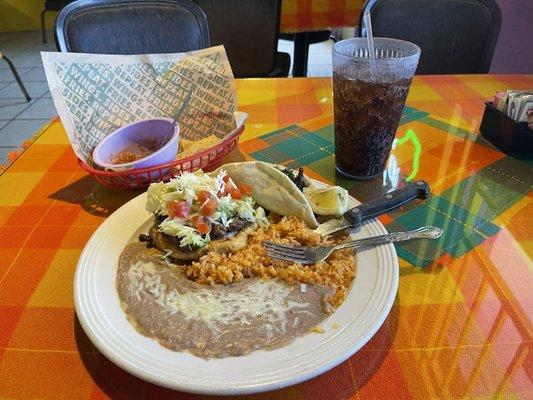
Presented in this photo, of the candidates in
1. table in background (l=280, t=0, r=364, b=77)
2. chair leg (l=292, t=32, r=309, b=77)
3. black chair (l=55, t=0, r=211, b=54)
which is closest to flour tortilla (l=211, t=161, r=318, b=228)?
black chair (l=55, t=0, r=211, b=54)

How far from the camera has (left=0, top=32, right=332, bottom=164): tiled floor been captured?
12.8 feet

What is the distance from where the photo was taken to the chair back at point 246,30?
8.79ft

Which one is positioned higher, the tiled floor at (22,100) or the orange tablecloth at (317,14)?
the orange tablecloth at (317,14)

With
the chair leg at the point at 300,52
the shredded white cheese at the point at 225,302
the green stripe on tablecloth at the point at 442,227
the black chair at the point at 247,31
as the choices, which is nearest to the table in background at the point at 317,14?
the chair leg at the point at 300,52

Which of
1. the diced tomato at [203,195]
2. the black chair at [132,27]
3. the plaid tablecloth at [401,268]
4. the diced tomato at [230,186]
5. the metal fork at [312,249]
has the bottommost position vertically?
the plaid tablecloth at [401,268]

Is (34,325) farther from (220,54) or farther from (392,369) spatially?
(220,54)

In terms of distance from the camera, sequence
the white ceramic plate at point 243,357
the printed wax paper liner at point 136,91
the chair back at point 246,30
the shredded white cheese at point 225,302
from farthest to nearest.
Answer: the chair back at point 246,30
the printed wax paper liner at point 136,91
the shredded white cheese at point 225,302
the white ceramic plate at point 243,357

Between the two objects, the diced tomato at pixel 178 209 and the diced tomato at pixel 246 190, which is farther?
the diced tomato at pixel 246 190

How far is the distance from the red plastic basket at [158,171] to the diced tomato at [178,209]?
0.22m

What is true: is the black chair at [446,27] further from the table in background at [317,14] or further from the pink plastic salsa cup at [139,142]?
the pink plastic salsa cup at [139,142]

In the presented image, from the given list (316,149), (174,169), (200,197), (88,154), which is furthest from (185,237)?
(316,149)

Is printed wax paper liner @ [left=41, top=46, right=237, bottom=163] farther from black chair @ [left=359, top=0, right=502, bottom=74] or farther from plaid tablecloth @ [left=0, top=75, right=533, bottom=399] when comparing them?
black chair @ [left=359, top=0, right=502, bottom=74]

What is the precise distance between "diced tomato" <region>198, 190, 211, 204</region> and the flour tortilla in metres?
0.14

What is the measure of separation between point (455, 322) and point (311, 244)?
0.34 meters
